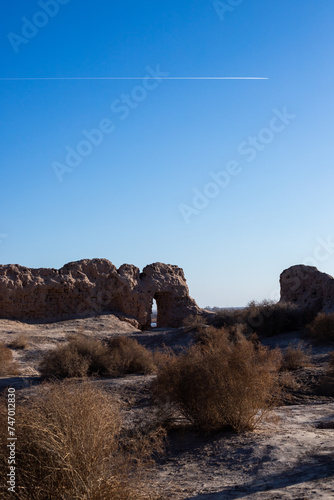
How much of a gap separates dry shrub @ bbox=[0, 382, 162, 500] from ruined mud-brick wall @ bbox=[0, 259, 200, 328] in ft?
63.1

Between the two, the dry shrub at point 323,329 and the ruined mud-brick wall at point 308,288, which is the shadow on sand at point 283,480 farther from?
the ruined mud-brick wall at point 308,288

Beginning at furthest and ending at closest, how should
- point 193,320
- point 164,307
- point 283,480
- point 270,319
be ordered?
1. point 164,307
2. point 193,320
3. point 270,319
4. point 283,480

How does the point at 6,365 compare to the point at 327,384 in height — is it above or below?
above

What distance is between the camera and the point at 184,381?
23.2 feet

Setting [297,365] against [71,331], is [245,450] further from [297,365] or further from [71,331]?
[71,331]

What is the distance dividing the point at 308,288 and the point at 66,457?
22.0 meters

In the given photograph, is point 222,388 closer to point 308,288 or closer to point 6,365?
point 6,365

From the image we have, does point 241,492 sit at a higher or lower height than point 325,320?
lower

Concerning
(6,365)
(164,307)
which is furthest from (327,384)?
(164,307)

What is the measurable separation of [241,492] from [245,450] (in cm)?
129

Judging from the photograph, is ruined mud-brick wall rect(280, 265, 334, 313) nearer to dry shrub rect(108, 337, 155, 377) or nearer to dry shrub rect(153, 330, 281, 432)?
dry shrub rect(108, 337, 155, 377)

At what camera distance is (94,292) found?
2506cm

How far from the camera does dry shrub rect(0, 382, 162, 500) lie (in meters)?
3.34

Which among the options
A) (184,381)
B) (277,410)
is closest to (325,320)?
(277,410)
